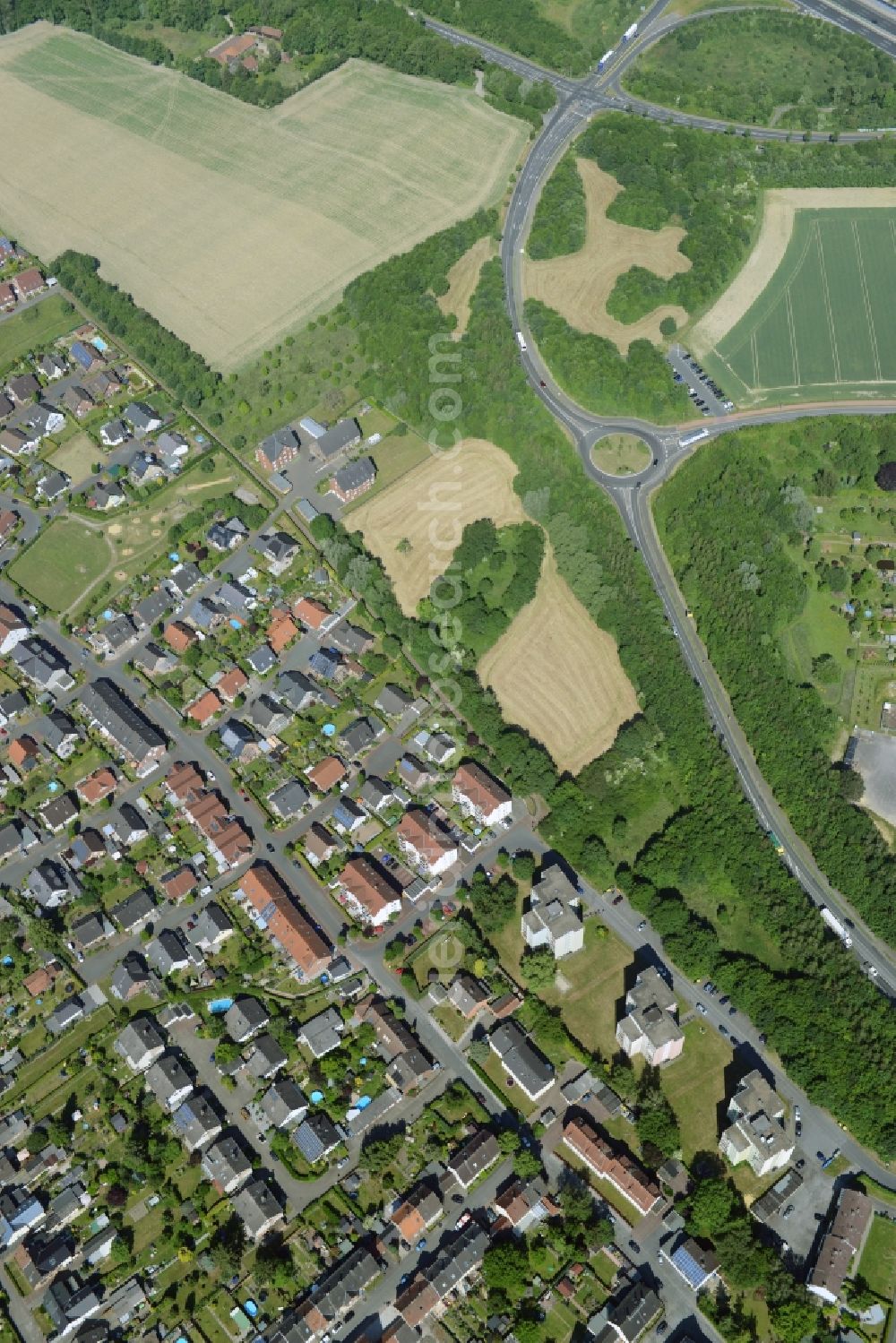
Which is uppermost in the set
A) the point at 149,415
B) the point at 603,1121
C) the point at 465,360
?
the point at 149,415

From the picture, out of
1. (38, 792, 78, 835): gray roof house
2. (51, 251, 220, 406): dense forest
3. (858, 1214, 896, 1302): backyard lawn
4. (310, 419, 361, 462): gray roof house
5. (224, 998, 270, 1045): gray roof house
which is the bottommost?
(858, 1214, 896, 1302): backyard lawn

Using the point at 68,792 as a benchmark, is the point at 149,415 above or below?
above

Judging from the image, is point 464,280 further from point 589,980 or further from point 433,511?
point 589,980

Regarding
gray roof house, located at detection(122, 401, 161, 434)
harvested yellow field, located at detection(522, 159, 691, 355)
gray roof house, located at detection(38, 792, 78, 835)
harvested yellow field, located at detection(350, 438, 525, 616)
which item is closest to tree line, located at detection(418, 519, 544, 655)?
harvested yellow field, located at detection(350, 438, 525, 616)

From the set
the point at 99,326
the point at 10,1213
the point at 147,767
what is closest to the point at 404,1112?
the point at 10,1213

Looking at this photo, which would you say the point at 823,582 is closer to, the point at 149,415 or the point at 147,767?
the point at 147,767

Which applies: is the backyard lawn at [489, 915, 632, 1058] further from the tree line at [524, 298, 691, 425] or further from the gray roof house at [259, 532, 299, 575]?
the tree line at [524, 298, 691, 425]

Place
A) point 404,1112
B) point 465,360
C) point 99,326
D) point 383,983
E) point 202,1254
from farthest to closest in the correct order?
point 99,326, point 465,360, point 383,983, point 404,1112, point 202,1254

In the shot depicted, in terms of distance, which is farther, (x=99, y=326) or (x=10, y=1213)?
(x=99, y=326)
